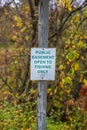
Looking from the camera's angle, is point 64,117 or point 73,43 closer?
point 73,43

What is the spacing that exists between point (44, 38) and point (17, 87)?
4.93 m

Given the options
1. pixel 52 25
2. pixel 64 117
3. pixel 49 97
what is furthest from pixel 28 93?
pixel 52 25

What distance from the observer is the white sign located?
4.16 m

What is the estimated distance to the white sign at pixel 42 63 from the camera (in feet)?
13.6

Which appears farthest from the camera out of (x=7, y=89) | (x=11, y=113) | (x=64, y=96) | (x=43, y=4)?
(x=7, y=89)

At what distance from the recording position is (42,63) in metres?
4.16

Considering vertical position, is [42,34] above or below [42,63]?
above

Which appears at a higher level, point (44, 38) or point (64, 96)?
point (44, 38)

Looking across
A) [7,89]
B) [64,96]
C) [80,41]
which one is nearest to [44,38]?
[80,41]

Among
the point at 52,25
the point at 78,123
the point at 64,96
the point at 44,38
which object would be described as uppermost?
the point at 52,25

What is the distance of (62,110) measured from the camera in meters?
8.51

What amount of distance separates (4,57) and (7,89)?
80cm

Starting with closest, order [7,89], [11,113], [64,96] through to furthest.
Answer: [11,113] < [64,96] < [7,89]

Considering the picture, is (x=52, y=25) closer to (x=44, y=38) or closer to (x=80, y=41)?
(x=80, y=41)
